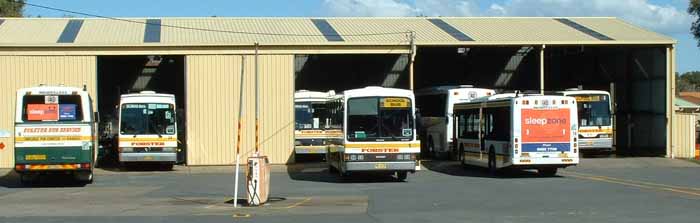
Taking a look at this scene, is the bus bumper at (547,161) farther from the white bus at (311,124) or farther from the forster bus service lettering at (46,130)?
the forster bus service lettering at (46,130)

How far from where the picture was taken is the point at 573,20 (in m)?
42.0

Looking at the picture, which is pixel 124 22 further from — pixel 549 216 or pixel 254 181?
pixel 549 216

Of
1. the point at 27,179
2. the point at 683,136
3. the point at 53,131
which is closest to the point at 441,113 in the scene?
the point at 683,136

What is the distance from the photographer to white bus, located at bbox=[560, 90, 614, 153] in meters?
34.5

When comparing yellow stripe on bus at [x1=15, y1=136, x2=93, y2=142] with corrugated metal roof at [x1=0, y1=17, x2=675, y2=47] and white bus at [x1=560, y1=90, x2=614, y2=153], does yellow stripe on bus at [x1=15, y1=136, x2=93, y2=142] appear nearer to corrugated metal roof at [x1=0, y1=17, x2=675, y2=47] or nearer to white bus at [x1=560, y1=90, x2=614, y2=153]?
corrugated metal roof at [x1=0, y1=17, x2=675, y2=47]

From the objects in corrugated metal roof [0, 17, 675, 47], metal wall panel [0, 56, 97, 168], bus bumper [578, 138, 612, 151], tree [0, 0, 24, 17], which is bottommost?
bus bumper [578, 138, 612, 151]

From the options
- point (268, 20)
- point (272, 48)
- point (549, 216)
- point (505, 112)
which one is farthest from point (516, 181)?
point (268, 20)

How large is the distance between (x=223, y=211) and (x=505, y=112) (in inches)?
476

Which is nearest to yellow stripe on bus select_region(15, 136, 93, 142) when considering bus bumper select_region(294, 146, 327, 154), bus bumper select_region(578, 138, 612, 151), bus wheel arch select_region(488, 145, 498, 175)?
bus bumper select_region(294, 146, 327, 154)

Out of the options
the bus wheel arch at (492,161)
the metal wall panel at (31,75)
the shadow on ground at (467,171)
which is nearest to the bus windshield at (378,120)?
the shadow on ground at (467,171)

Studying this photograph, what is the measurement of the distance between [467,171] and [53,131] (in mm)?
13619

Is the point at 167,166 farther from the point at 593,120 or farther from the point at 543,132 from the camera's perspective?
the point at 593,120

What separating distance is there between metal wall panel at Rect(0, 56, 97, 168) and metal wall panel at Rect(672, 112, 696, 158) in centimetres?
2265

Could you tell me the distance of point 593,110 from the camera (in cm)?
3472
